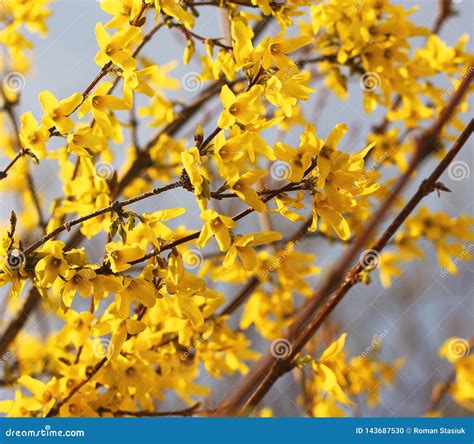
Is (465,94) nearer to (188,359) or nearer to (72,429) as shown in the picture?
(188,359)

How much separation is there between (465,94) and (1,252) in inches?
83.7

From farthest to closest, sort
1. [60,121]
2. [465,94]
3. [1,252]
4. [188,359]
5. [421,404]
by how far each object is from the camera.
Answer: [421,404] < [465,94] < [188,359] < [60,121] < [1,252]

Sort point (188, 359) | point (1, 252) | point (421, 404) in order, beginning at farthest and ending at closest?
point (421, 404)
point (188, 359)
point (1, 252)

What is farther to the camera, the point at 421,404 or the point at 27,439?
the point at 421,404

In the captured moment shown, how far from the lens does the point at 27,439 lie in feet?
6.64

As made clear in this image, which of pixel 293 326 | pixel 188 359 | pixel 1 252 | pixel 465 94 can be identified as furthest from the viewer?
pixel 465 94

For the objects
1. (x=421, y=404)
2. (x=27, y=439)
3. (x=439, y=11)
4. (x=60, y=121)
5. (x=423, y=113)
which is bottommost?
(x=27, y=439)

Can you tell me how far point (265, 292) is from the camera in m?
2.87

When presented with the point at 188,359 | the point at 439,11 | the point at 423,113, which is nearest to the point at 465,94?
the point at 423,113

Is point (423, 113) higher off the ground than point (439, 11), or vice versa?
point (439, 11)

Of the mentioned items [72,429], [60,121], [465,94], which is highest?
[465,94]

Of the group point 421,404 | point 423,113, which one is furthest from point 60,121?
point 421,404

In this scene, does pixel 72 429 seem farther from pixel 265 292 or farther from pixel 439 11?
pixel 439 11

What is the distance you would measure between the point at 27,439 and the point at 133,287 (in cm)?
88
